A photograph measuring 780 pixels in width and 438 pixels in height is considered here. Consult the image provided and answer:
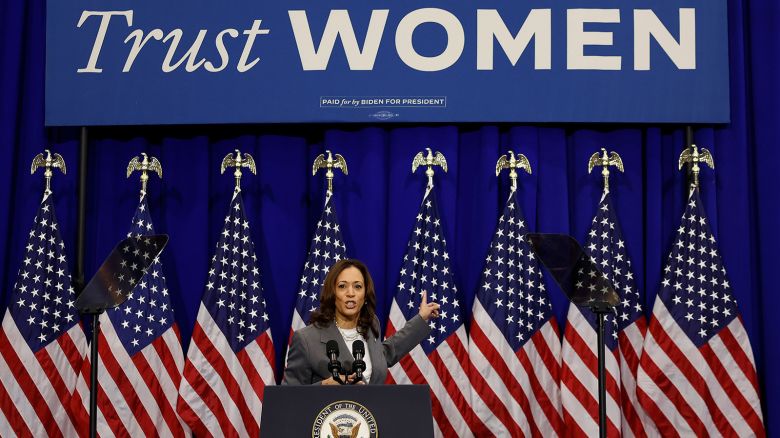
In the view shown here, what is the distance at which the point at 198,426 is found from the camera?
224 inches

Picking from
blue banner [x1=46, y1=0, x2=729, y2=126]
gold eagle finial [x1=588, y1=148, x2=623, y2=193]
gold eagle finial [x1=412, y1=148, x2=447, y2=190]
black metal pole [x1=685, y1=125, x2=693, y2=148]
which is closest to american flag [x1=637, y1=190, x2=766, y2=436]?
black metal pole [x1=685, y1=125, x2=693, y2=148]

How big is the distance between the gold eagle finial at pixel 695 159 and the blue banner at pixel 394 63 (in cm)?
19

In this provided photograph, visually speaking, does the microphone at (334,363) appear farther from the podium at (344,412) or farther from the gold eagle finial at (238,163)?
the gold eagle finial at (238,163)

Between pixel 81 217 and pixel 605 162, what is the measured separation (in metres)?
3.22

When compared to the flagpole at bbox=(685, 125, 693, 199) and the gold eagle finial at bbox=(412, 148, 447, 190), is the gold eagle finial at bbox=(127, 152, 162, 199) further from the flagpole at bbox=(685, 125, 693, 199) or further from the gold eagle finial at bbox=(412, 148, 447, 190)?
the flagpole at bbox=(685, 125, 693, 199)

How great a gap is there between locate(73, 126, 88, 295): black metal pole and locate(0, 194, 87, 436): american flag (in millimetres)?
75

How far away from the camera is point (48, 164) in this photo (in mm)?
6043

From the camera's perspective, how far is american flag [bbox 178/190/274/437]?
5.72 meters

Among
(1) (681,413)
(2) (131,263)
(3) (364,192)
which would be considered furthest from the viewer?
(3) (364,192)

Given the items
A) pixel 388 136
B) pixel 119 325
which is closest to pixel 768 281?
pixel 388 136

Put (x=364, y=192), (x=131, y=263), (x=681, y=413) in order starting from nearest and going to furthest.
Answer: (x=131, y=263), (x=681, y=413), (x=364, y=192)

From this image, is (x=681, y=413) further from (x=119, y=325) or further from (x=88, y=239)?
(x=88, y=239)

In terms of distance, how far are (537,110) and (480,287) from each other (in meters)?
1.12

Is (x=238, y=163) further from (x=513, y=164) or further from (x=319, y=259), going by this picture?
(x=513, y=164)
